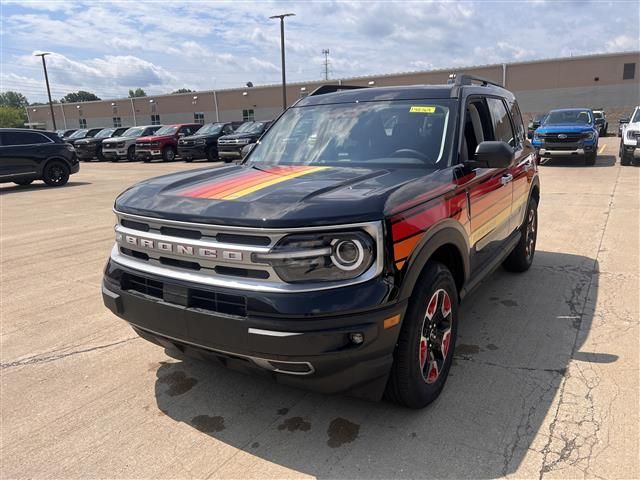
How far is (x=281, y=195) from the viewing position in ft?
8.71

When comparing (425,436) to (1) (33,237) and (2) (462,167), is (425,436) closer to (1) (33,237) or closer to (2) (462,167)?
(2) (462,167)

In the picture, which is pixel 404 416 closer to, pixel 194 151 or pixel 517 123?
pixel 517 123

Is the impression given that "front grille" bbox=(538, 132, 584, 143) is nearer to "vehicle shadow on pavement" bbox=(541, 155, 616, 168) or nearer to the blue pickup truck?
the blue pickup truck

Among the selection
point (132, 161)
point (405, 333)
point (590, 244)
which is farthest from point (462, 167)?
point (132, 161)

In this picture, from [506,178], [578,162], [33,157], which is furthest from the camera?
[578,162]

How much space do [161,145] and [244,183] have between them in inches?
890

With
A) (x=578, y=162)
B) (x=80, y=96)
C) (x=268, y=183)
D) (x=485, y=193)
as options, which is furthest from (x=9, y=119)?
(x=485, y=193)

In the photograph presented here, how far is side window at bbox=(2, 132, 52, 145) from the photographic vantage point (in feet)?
46.2

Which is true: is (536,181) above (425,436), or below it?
above

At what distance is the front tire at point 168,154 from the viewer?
955 inches

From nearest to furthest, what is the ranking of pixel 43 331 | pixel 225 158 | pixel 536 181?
pixel 43 331 → pixel 536 181 → pixel 225 158

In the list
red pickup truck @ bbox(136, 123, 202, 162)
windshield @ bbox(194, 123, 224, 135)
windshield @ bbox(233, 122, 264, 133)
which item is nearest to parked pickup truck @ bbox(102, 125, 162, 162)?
red pickup truck @ bbox(136, 123, 202, 162)

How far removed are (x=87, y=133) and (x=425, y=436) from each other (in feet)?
110

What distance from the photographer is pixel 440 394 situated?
315 cm
